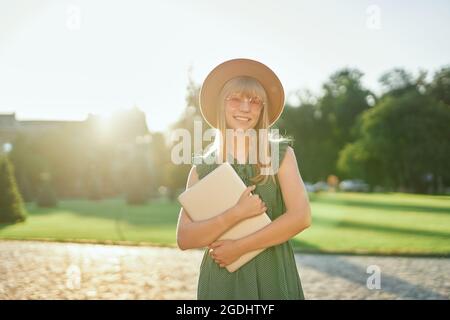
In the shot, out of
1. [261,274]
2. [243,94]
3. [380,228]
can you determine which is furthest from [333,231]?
[243,94]

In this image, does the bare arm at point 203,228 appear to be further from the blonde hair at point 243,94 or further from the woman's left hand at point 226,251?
the blonde hair at point 243,94

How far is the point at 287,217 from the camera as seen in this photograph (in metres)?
2.02

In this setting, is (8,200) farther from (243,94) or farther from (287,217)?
(287,217)

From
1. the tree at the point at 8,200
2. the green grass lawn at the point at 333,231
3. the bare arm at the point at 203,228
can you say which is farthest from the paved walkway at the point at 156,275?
the tree at the point at 8,200

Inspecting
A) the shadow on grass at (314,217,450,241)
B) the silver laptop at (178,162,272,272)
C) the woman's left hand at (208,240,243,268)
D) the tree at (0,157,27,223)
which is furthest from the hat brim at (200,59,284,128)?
the tree at (0,157,27,223)

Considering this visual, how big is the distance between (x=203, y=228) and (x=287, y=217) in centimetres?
34

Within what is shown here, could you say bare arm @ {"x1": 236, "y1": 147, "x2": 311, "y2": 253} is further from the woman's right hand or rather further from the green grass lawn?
the green grass lawn

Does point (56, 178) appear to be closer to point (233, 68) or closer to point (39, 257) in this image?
point (39, 257)

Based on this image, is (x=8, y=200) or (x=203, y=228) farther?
(x=8, y=200)

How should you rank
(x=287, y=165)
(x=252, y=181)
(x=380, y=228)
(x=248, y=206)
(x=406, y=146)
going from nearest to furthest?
1. (x=248, y=206)
2. (x=287, y=165)
3. (x=252, y=181)
4. (x=380, y=228)
5. (x=406, y=146)

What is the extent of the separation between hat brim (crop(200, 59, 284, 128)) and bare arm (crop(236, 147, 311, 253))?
291mm

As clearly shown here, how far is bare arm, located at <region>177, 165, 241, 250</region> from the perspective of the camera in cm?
197

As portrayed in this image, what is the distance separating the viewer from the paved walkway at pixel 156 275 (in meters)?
7.23

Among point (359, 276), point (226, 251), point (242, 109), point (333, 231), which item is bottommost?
point (333, 231)
